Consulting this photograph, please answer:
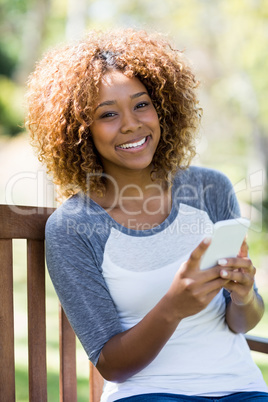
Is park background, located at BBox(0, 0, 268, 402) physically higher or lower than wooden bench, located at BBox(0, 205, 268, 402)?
higher

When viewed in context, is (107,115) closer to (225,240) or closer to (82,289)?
(82,289)

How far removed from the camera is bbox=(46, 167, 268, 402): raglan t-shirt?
1771 mm

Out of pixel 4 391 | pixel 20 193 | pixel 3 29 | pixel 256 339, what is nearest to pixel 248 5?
pixel 20 193

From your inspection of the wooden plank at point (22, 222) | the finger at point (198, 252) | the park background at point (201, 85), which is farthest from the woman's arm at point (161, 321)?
the park background at point (201, 85)

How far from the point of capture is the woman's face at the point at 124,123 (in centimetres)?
195

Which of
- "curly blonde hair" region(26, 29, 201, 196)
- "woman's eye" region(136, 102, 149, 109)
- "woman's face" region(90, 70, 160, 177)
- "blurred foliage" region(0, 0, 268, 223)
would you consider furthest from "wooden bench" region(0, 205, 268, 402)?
"blurred foliage" region(0, 0, 268, 223)

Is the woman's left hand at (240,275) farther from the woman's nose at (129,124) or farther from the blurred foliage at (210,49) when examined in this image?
the blurred foliage at (210,49)

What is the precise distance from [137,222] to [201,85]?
714mm

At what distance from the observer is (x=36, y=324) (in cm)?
189

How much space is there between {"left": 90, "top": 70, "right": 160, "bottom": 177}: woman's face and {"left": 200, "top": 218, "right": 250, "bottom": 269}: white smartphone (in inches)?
24.3

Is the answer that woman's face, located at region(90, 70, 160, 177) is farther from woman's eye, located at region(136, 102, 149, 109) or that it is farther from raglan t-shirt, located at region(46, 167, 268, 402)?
raglan t-shirt, located at region(46, 167, 268, 402)

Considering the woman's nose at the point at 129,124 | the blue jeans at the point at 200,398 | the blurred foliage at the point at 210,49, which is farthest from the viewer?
the blurred foliage at the point at 210,49

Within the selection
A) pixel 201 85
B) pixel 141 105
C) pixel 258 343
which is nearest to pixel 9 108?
pixel 201 85

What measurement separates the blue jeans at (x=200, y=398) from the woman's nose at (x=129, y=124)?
92 cm
